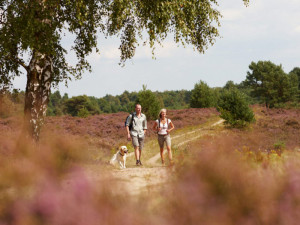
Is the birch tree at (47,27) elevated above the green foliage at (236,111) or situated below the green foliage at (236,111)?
above

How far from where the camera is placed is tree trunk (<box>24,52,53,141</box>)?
927 cm

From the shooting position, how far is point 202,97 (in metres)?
46.3

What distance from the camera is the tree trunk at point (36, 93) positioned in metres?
9.27

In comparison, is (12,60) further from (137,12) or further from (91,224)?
(91,224)

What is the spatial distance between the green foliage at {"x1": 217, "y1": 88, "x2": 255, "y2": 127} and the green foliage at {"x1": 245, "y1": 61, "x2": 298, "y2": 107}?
36256 mm

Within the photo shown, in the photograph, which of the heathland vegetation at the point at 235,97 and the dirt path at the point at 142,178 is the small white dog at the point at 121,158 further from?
the heathland vegetation at the point at 235,97

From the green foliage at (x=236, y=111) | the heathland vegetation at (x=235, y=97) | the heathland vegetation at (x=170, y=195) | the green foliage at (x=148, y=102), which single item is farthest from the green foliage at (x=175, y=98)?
Answer: the heathland vegetation at (x=170, y=195)

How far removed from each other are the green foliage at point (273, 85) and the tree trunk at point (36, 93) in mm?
54678

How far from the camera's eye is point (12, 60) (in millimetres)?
10070

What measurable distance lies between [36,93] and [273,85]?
58.8 metres

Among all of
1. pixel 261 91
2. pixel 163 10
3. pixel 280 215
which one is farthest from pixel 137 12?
pixel 261 91

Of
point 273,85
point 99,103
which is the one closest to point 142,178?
point 273,85

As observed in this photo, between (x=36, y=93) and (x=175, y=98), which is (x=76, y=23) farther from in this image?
(x=175, y=98)

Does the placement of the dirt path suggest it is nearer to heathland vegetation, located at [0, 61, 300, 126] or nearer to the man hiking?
the man hiking
